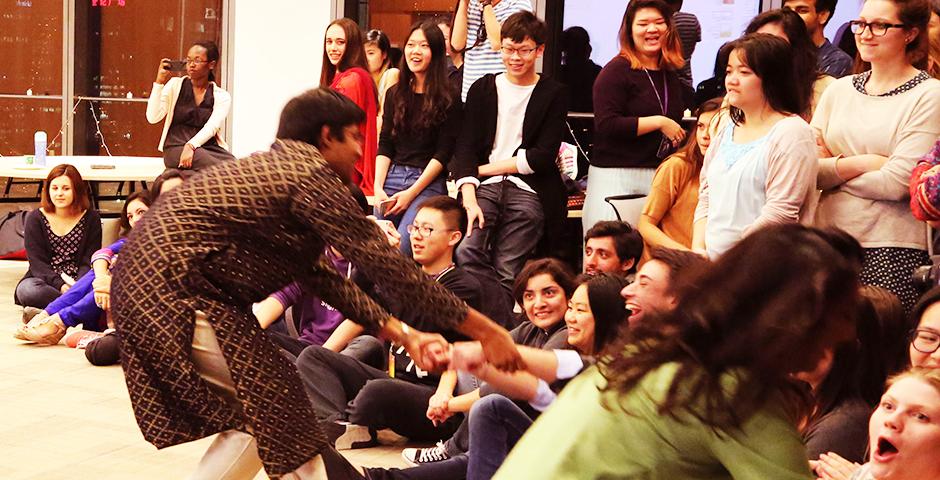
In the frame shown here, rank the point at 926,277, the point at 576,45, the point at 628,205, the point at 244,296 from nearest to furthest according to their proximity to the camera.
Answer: the point at 244,296 → the point at 926,277 → the point at 628,205 → the point at 576,45

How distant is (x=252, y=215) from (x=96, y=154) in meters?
8.82

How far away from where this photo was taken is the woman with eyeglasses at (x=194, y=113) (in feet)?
26.3

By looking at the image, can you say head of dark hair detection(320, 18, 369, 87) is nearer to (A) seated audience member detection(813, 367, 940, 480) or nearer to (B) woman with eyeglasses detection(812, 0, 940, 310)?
(B) woman with eyeglasses detection(812, 0, 940, 310)

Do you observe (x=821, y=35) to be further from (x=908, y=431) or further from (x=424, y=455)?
(x=908, y=431)

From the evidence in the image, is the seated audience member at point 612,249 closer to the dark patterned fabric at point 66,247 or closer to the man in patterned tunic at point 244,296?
the man in patterned tunic at point 244,296

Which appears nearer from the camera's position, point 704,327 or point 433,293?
point 704,327

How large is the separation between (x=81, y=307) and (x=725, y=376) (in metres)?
5.32

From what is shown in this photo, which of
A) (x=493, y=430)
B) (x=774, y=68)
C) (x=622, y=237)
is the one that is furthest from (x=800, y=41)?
(x=493, y=430)

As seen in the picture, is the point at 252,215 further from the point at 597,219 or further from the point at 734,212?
the point at 597,219

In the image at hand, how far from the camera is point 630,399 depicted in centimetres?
170

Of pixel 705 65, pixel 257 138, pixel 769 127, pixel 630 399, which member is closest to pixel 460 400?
pixel 769 127

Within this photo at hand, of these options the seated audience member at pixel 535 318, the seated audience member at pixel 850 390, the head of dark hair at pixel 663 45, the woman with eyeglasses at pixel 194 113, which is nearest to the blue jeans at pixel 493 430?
the seated audience member at pixel 535 318

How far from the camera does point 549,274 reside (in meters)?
4.11

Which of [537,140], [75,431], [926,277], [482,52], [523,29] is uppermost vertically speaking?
[523,29]
